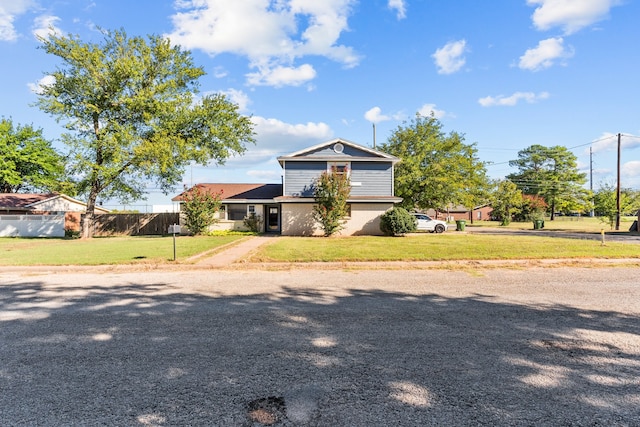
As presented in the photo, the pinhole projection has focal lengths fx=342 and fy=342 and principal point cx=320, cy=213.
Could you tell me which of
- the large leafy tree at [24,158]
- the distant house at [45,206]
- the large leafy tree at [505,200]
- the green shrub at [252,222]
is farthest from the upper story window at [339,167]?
the large leafy tree at [24,158]

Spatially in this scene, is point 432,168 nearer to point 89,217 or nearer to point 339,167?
point 339,167

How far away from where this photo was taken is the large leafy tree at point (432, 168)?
30734 millimetres

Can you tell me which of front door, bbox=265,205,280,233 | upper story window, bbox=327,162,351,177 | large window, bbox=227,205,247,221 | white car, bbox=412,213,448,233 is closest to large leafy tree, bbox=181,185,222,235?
large window, bbox=227,205,247,221

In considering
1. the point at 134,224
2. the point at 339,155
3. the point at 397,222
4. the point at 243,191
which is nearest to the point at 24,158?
the point at 134,224

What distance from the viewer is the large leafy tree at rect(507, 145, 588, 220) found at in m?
54.9

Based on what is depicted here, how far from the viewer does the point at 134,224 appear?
2945 centimetres

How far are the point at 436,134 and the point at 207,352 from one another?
32.8 metres

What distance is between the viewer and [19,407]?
290 centimetres

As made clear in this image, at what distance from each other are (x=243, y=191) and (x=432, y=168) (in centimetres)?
1691

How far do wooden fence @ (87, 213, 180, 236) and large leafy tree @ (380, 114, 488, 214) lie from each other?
2047 cm

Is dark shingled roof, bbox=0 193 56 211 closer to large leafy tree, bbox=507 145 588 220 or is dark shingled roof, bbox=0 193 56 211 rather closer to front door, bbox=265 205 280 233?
front door, bbox=265 205 280 233

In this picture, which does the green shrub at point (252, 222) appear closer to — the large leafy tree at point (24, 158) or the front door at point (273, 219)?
the front door at point (273, 219)

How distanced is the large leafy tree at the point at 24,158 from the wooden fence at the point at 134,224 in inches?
634

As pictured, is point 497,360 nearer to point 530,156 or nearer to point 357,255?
point 357,255
